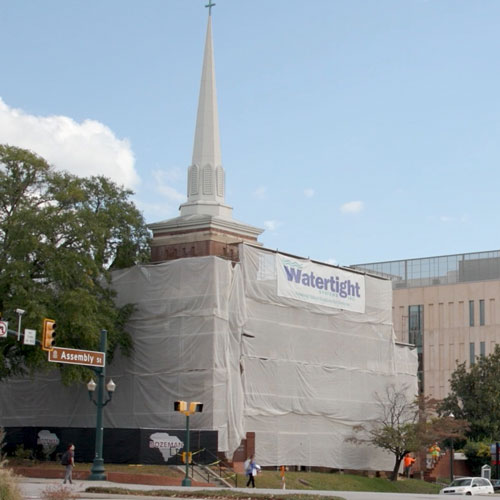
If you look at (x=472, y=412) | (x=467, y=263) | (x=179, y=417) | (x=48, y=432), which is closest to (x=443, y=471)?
(x=472, y=412)

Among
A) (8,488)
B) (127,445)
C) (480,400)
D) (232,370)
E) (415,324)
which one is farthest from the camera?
(415,324)

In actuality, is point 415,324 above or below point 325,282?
above

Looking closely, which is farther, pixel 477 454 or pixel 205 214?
pixel 477 454

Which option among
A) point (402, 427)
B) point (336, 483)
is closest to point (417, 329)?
point (402, 427)

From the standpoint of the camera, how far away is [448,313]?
112 meters

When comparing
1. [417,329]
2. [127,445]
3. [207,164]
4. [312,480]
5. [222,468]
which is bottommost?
[312,480]

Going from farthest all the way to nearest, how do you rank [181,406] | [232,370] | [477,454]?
[477,454]
[232,370]
[181,406]

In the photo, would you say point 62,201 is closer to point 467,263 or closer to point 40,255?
point 40,255

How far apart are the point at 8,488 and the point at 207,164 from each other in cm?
4255

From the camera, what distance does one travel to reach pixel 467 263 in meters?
118

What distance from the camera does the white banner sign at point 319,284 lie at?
61969mm

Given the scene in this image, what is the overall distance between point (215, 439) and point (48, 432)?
9.22m

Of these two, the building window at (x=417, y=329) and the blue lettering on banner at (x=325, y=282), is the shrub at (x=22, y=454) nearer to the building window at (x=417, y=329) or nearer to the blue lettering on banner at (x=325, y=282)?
the blue lettering on banner at (x=325, y=282)

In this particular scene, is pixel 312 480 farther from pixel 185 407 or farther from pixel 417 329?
pixel 417 329
